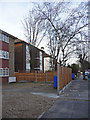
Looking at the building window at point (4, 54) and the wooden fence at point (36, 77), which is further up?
the building window at point (4, 54)

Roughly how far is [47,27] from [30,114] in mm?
11662

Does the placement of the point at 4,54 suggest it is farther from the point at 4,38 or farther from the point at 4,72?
the point at 4,72

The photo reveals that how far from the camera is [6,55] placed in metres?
24.5

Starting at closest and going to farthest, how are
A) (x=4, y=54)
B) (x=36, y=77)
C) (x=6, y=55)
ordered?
(x=4, y=54) → (x=6, y=55) → (x=36, y=77)

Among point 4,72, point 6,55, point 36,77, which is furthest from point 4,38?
point 36,77

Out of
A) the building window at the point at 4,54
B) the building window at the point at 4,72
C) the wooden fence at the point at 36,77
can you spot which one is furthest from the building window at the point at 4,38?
the wooden fence at the point at 36,77

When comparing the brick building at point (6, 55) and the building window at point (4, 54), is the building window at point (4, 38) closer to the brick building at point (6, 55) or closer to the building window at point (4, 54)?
the brick building at point (6, 55)

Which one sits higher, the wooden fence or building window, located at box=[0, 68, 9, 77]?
building window, located at box=[0, 68, 9, 77]

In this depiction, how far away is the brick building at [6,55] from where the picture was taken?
23.2 metres

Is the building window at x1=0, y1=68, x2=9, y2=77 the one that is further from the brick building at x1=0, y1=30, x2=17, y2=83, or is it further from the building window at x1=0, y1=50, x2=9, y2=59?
the building window at x1=0, y1=50, x2=9, y2=59

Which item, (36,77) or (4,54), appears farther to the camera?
(36,77)

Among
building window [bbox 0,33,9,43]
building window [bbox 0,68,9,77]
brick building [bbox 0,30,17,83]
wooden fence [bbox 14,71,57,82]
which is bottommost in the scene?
wooden fence [bbox 14,71,57,82]

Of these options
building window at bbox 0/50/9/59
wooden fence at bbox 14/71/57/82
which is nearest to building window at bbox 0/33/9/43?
building window at bbox 0/50/9/59

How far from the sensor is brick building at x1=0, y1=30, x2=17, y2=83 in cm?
2322
